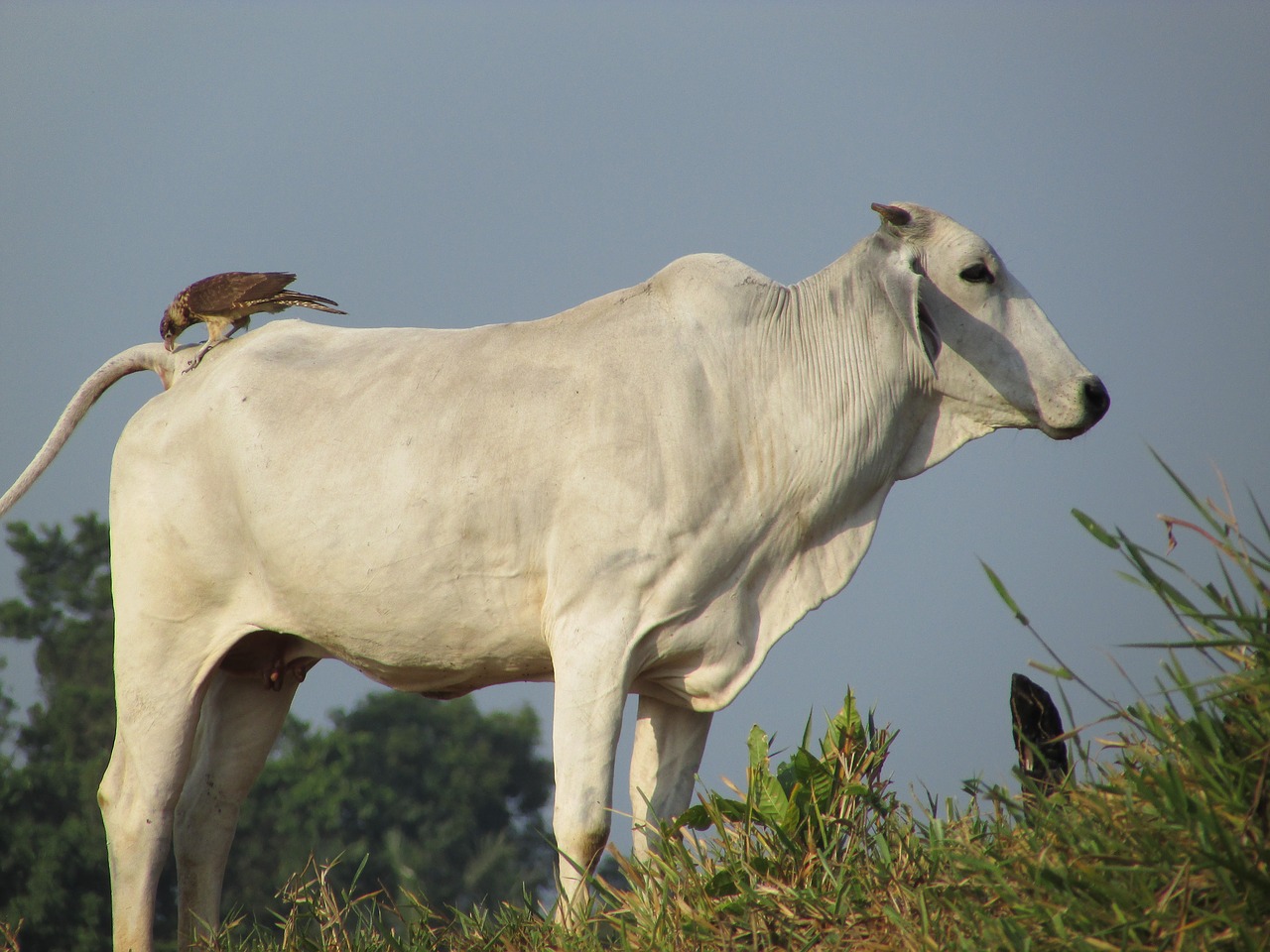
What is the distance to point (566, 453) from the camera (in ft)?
15.7

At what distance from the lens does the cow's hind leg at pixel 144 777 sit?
17.1 feet

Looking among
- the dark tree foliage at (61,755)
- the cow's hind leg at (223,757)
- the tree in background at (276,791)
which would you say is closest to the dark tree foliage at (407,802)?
the tree in background at (276,791)

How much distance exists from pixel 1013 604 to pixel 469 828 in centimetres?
3887

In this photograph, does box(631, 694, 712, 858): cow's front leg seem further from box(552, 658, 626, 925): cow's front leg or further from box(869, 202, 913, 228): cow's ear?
box(869, 202, 913, 228): cow's ear

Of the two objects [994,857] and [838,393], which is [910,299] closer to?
[838,393]

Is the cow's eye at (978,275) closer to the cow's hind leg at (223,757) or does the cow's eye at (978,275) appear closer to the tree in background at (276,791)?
the cow's hind leg at (223,757)

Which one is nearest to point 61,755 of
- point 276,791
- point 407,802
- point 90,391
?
point 276,791

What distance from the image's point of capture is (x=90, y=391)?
232 inches

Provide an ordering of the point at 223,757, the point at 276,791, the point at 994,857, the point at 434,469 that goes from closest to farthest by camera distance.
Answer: the point at 994,857 → the point at 434,469 → the point at 223,757 → the point at 276,791

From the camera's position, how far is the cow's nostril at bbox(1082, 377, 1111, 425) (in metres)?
5.08

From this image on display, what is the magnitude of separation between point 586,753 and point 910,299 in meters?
1.95

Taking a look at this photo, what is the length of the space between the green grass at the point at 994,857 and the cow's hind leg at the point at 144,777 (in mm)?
971

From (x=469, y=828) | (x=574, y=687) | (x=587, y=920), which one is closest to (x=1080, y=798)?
(x=587, y=920)

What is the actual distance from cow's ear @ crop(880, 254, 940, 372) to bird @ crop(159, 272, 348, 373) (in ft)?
7.14
